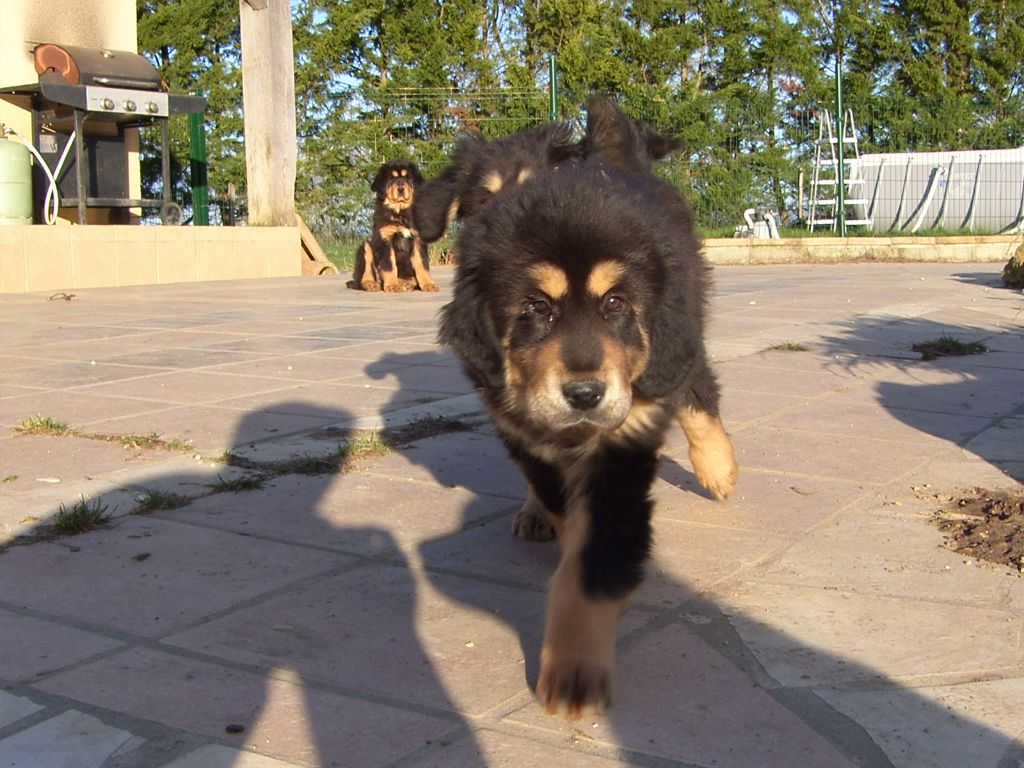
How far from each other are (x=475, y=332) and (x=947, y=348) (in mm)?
4532

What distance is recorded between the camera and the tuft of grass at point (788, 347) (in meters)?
6.91

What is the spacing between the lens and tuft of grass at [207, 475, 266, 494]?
3672mm

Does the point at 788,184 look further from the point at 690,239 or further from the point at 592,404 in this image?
the point at 592,404

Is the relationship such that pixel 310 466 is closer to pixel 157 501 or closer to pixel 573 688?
pixel 157 501

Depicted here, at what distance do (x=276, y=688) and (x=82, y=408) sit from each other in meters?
3.07

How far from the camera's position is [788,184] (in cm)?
1733

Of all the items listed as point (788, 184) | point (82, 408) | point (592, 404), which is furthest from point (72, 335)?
point (788, 184)

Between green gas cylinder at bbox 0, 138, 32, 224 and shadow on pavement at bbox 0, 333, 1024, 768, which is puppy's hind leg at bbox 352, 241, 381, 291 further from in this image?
shadow on pavement at bbox 0, 333, 1024, 768

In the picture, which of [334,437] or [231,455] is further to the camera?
[334,437]

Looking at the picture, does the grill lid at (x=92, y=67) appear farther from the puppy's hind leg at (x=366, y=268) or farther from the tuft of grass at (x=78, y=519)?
the tuft of grass at (x=78, y=519)

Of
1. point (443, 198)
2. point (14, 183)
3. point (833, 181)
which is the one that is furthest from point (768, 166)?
point (443, 198)

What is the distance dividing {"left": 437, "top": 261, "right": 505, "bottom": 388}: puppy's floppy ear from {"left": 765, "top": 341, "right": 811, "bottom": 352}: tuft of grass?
4.16m

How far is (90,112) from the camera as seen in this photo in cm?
1309

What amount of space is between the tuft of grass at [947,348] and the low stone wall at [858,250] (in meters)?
9.67
